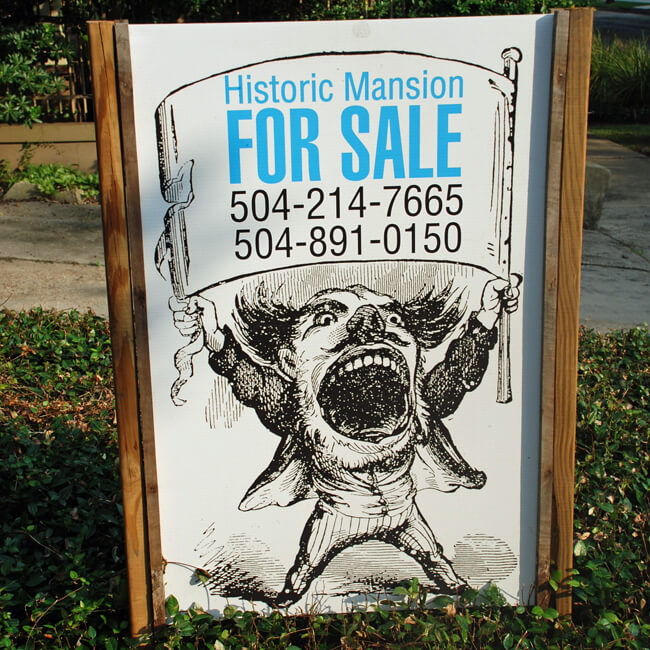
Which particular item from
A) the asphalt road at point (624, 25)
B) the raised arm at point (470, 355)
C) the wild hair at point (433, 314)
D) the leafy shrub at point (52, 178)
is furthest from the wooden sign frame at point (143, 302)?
the asphalt road at point (624, 25)

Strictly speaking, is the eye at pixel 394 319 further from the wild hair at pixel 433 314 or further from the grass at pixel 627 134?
the grass at pixel 627 134

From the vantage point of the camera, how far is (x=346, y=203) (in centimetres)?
206

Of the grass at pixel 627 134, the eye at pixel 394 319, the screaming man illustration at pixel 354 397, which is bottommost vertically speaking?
the grass at pixel 627 134

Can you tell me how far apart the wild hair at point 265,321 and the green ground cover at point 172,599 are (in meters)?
0.75

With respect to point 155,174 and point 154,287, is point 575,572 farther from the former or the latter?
point 155,174

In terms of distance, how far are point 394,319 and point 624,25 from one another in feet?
117

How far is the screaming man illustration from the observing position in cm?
212

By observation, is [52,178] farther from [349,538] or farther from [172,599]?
[349,538]

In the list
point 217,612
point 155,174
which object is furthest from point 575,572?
point 155,174

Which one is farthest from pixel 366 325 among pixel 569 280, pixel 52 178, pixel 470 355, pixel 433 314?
pixel 52 178

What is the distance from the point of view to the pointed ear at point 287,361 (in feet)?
7.05

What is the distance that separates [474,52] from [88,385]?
8.48 feet

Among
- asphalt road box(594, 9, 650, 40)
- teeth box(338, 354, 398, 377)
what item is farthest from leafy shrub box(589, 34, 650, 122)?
teeth box(338, 354, 398, 377)

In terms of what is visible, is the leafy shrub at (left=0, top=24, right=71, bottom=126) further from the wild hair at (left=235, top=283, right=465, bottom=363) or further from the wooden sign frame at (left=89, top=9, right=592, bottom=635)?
the wild hair at (left=235, top=283, right=465, bottom=363)
